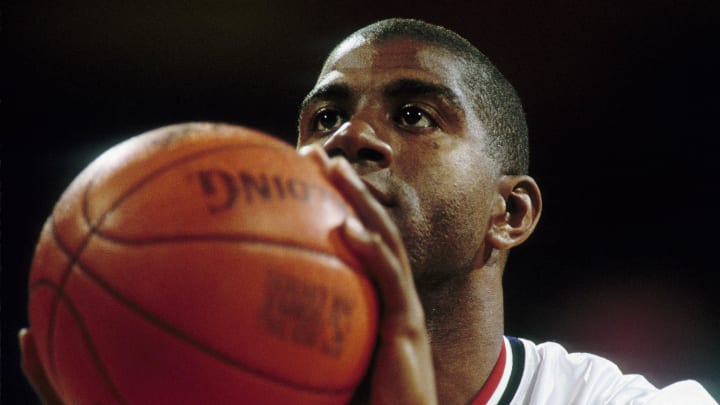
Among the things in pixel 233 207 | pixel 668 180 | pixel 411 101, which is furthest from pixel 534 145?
pixel 233 207

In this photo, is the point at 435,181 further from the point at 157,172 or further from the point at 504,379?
the point at 157,172

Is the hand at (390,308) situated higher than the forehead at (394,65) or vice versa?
the forehead at (394,65)

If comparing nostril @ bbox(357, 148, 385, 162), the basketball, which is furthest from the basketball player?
the basketball

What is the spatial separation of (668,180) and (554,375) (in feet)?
7.19

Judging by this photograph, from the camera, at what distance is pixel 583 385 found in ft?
7.69

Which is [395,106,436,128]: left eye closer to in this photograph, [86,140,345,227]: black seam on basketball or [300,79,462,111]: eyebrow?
[300,79,462,111]: eyebrow

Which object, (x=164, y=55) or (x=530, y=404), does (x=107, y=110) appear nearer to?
(x=164, y=55)

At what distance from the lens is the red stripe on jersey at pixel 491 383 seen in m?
2.20

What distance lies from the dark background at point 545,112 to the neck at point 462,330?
2163 mm

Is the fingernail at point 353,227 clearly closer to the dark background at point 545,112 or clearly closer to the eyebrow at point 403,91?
the eyebrow at point 403,91

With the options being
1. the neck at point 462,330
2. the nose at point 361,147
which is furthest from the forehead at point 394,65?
the neck at point 462,330

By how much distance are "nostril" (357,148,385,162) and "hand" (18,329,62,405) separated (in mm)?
842

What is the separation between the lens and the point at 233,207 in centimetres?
118

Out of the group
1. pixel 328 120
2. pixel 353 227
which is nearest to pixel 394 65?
pixel 328 120
